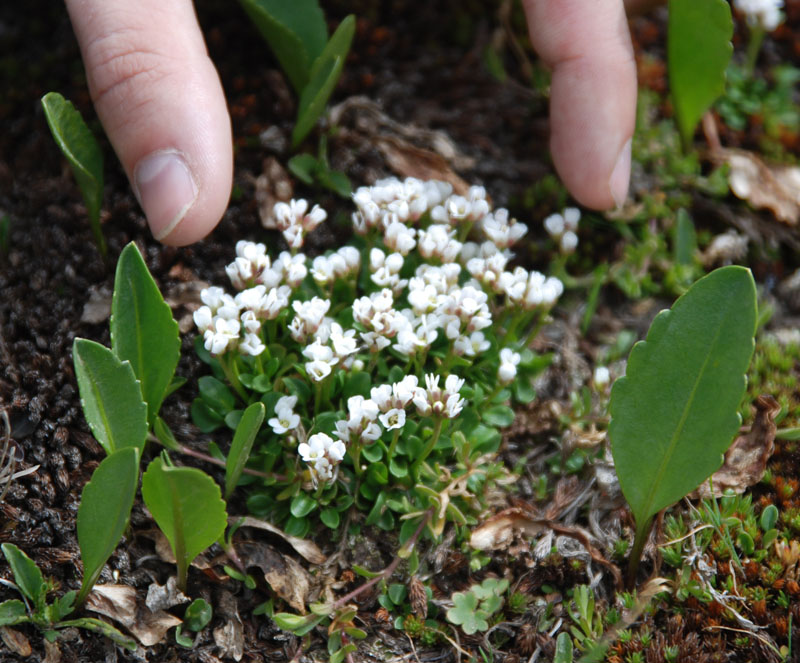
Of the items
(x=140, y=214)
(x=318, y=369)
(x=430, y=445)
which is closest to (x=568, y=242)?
(x=430, y=445)

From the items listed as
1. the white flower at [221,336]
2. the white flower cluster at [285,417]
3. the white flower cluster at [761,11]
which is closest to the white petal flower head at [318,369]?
the white flower cluster at [285,417]

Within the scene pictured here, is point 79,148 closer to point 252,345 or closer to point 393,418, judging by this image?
point 252,345

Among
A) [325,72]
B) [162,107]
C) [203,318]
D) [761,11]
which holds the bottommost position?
[203,318]

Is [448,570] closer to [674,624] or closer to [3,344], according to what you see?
[674,624]

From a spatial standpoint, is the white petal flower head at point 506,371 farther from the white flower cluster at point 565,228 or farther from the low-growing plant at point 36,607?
the low-growing plant at point 36,607

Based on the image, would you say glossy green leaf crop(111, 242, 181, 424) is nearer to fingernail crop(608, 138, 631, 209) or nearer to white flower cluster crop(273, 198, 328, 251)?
white flower cluster crop(273, 198, 328, 251)

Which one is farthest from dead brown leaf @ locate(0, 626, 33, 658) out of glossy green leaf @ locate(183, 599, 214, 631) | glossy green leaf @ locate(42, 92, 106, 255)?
glossy green leaf @ locate(42, 92, 106, 255)
